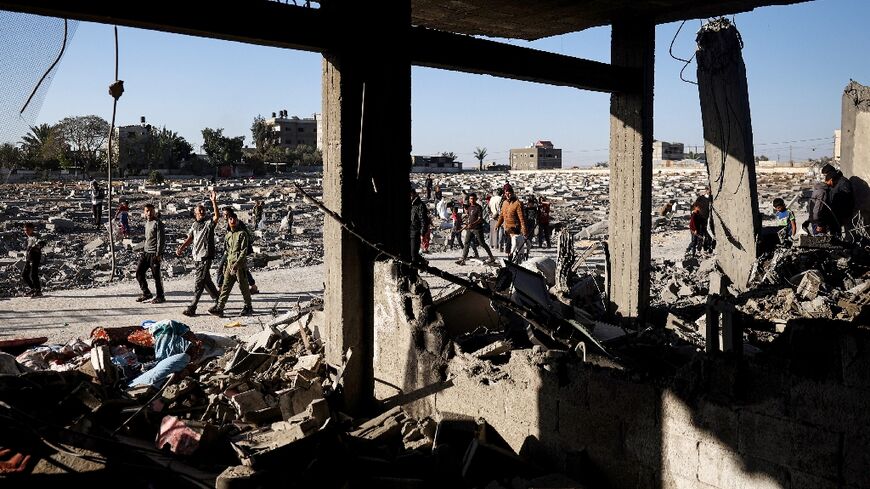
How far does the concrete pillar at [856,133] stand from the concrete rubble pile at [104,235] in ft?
34.1

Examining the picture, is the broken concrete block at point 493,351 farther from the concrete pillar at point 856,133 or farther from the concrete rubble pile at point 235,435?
the concrete pillar at point 856,133

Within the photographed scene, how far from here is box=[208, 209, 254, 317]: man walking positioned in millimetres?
9391

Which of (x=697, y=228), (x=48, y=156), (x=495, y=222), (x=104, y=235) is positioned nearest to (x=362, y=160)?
(x=697, y=228)

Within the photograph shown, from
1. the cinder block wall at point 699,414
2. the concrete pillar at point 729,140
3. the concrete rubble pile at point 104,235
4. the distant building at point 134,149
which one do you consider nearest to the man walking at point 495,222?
the concrete rubble pile at point 104,235

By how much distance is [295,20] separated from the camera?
4594 millimetres

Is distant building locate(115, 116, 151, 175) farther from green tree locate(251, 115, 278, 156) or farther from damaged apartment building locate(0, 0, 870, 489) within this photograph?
damaged apartment building locate(0, 0, 870, 489)

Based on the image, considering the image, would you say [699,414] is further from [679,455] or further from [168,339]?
[168,339]

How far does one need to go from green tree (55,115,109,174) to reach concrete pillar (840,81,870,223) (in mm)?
48905

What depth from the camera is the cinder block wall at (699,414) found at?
3004 millimetres

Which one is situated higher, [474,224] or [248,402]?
[474,224]

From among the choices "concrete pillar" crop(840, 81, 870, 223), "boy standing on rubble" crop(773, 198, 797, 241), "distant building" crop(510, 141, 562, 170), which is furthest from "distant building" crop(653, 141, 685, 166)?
"concrete pillar" crop(840, 81, 870, 223)

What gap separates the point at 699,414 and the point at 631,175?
4824mm

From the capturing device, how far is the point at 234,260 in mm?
9383

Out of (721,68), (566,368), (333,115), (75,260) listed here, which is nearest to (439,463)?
(566,368)
